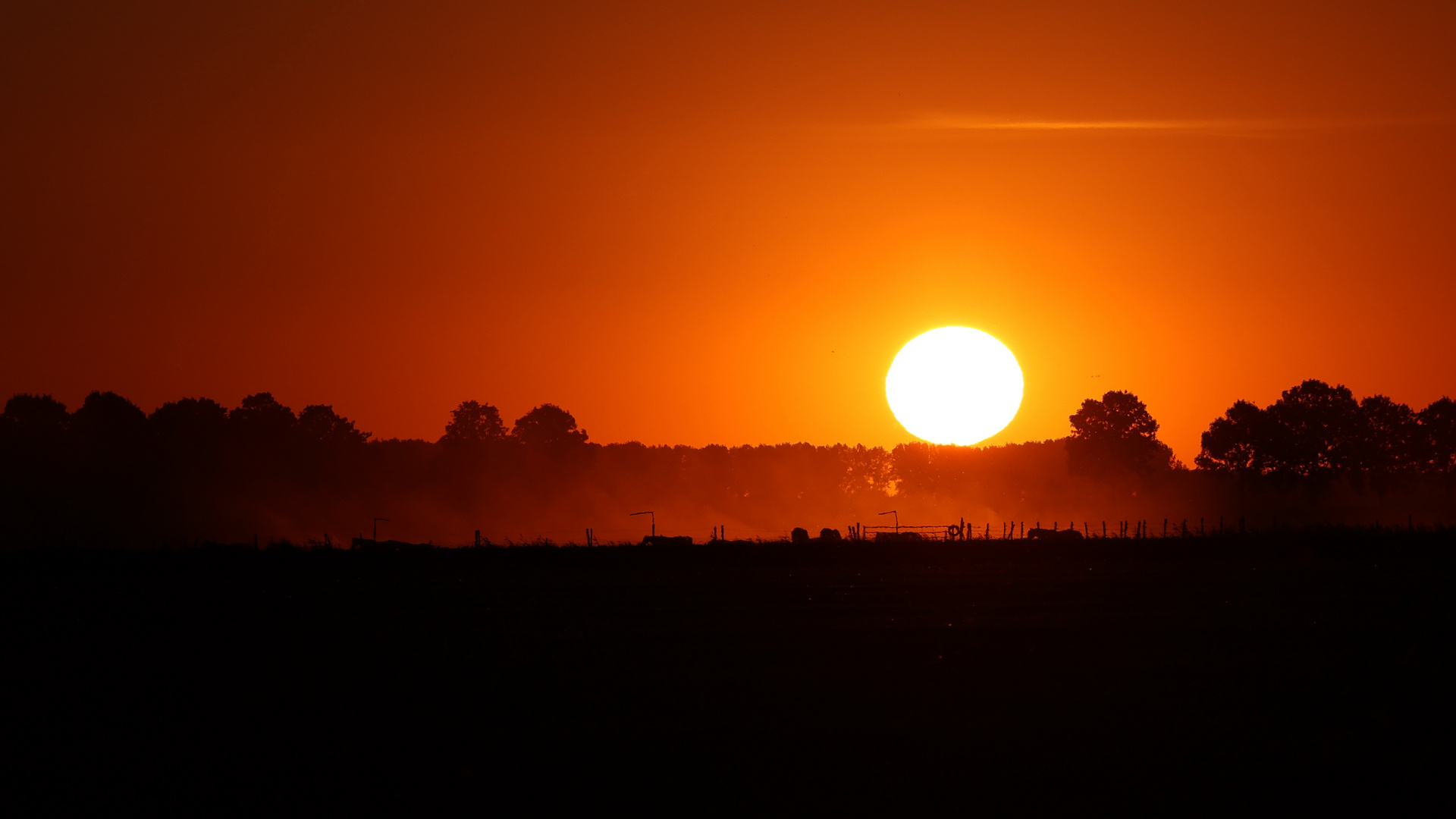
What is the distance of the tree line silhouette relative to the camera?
10475 cm

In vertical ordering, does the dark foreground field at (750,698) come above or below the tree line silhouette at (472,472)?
below

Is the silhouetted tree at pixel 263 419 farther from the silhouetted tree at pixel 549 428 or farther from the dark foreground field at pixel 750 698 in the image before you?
the dark foreground field at pixel 750 698

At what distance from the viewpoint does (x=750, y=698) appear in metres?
15.9

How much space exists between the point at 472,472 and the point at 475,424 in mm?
12527

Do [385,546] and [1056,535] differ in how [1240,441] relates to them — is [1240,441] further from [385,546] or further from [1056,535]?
[385,546]

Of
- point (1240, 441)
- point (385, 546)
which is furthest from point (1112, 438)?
point (385, 546)

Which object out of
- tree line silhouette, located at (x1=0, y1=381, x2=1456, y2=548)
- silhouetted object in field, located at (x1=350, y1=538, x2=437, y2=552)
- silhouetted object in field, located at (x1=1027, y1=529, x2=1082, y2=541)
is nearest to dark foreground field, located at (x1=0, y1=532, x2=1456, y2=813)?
silhouetted object in field, located at (x1=1027, y1=529, x2=1082, y2=541)

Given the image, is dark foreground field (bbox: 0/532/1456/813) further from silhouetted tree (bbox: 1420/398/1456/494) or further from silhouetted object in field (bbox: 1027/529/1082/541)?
silhouetted tree (bbox: 1420/398/1456/494)

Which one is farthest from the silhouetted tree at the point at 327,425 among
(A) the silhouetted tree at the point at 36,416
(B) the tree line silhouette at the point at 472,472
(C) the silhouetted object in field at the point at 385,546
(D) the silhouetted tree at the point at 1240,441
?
(D) the silhouetted tree at the point at 1240,441

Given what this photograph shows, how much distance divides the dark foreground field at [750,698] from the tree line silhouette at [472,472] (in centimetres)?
7819

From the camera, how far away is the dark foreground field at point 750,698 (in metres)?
11.6

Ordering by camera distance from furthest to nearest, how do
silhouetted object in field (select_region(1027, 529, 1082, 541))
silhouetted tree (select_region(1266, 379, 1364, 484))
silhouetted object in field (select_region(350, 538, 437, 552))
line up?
silhouetted tree (select_region(1266, 379, 1364, 484)) → silhouetted object in field (select_region(350, 538, 437, 552)) → silhouetted object in field (select_region(1027, 529, 1082, 541))

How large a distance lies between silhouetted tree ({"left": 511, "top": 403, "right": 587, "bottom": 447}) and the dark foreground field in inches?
4221

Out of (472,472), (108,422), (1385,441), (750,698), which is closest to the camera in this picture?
(750,698)
